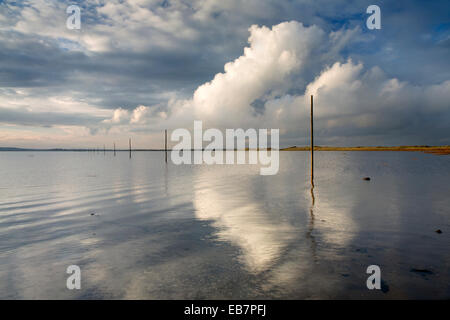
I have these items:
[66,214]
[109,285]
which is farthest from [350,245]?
[66,214]

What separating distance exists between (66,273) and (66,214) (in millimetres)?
10102

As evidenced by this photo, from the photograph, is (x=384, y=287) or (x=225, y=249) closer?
(x=384, y=287)

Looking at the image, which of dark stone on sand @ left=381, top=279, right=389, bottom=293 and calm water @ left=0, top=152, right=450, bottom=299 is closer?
dark stone on sand @ left=381, top=279, right=389, bottom=293

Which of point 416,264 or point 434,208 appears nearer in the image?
point 416,264

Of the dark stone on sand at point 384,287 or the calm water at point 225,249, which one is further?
the calm water at point 225,249
